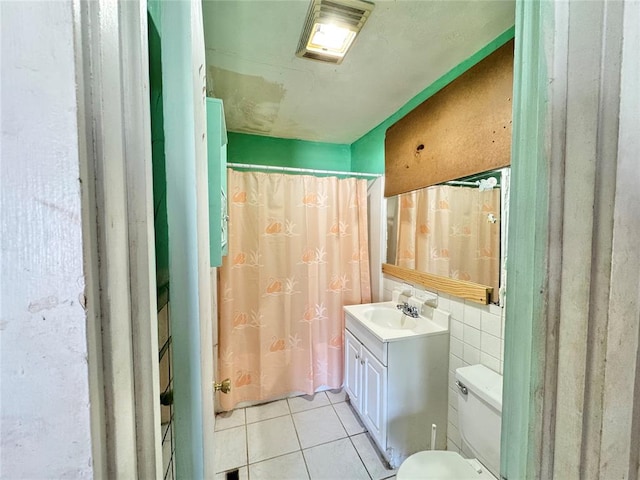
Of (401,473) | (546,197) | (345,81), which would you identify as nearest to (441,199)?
(345,81)

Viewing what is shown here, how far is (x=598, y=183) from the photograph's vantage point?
0.36m

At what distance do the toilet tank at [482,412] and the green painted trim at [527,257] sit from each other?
69 centimetres

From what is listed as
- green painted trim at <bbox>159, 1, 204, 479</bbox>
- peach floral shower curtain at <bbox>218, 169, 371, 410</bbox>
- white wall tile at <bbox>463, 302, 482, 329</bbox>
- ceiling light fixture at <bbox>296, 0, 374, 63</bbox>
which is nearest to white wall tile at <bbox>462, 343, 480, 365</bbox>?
white wall tile at <bbox>463, 302, 482, 329</bbox>

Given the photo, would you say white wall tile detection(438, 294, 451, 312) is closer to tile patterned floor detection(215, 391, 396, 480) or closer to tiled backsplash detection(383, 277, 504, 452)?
tiled backsplash detection(383, 277, 504, 452)

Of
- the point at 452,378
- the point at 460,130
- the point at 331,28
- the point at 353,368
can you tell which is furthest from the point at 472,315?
the point at 331,28

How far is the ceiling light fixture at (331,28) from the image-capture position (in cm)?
107

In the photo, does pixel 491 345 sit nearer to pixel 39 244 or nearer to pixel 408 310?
pixel 408 310

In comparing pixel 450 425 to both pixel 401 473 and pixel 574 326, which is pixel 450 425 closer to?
pixel 401 473

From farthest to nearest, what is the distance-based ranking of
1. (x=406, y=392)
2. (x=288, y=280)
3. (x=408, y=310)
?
1. (x=288, y=280)
2. (x=408, y=310)
3. (x=406, y=392)

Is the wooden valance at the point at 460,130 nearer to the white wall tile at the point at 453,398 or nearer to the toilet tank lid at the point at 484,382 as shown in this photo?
the toilet tank lid at the point at 484,382

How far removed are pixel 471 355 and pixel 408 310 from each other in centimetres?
48

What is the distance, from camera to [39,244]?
0.21 meters

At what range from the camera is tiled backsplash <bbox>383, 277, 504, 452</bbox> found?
1.25 metres

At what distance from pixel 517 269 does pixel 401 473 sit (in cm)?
115
